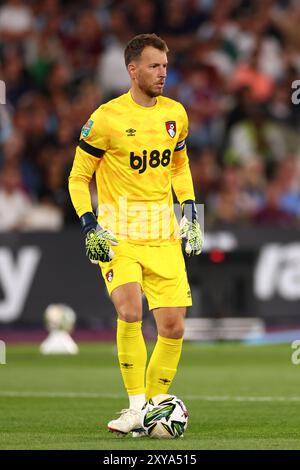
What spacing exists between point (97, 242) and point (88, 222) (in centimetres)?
24

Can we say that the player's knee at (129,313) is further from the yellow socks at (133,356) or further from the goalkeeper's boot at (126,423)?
the goalkeeper's boot at (126,423)

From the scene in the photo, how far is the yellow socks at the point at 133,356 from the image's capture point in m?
8.42

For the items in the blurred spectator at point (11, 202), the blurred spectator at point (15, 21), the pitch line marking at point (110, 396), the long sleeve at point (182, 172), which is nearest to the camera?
the long sleeve at point (182, 172)

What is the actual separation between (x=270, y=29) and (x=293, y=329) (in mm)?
5185

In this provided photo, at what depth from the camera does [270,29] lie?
20.9 m

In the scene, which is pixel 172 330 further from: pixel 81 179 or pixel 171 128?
pixel 171 128

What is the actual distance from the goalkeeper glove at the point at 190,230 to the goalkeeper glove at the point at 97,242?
476 mm

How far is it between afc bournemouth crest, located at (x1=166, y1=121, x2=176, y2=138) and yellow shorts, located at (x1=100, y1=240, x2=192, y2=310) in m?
0.74

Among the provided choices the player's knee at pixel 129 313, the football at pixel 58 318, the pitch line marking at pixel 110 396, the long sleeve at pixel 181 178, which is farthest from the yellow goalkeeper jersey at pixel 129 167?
the football at pixel 58 318

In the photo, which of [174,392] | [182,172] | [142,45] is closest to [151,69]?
[142,45]

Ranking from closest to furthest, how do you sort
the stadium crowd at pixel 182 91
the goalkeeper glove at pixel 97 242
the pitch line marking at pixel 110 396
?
1. the goalkeeper glove at pixel 97 242
2. the pitch line marking at pixel 110 396
3. the stadium crowd at pixel 182 91

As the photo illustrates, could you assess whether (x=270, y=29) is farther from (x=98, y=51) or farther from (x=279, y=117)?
(x=98, y=51)

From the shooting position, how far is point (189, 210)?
885cm
